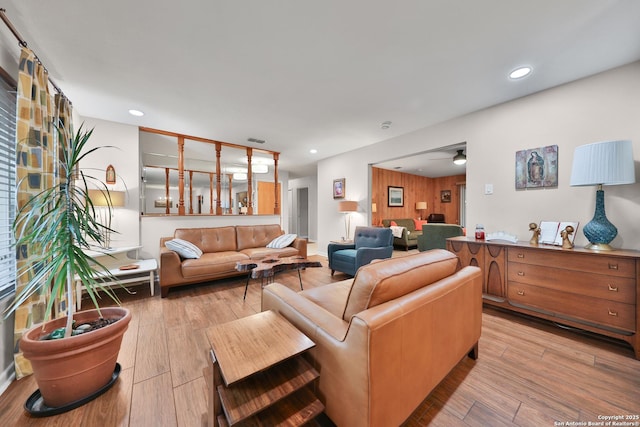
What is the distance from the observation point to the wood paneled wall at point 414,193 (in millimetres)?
6719

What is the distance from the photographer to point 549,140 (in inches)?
95.9

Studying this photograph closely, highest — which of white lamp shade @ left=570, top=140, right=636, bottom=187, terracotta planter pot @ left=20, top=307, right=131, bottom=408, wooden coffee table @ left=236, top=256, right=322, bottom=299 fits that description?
white lamp shade @ left=570, top=140, right=636, bottom=187

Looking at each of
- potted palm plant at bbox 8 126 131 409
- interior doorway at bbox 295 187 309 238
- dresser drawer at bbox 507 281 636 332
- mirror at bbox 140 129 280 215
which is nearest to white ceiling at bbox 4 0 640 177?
potted palm plant at bbox 8 126 131 409

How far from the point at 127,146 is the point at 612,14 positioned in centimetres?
529

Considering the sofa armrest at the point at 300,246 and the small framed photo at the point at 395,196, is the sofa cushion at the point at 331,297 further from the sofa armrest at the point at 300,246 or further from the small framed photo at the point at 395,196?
the small framed photo at the point at 395,196

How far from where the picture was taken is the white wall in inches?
80.4

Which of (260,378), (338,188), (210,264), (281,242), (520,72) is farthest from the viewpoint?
(338,188)

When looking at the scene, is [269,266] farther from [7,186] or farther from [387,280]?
[7,186]

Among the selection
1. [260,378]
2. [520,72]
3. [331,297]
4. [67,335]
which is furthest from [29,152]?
[520,72]

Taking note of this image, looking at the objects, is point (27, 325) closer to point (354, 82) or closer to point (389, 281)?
point (389, 281)

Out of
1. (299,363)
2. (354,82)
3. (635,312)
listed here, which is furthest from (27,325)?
(635,312)

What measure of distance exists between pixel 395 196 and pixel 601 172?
5.37 metres

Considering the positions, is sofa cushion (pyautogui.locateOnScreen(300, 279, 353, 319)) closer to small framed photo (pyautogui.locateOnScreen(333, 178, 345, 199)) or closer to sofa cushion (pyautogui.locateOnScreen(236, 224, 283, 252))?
sofa cushion (pyautogui.locateOnScreen(236, 224, 283, 252))

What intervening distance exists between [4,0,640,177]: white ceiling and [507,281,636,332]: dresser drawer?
6.78ft
